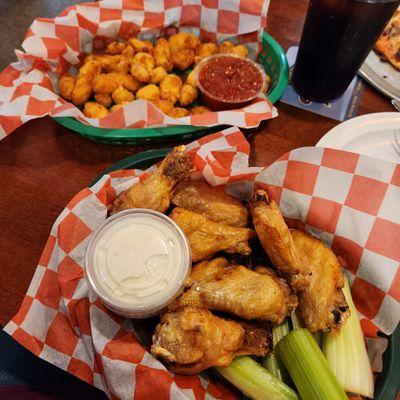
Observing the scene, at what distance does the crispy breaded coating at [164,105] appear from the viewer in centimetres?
214

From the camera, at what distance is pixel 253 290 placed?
1261 mm

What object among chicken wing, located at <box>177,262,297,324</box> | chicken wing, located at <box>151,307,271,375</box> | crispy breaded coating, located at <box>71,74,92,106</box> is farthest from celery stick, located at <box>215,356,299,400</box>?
crispy breaded coating, located at <box>71,74,92,106</box>

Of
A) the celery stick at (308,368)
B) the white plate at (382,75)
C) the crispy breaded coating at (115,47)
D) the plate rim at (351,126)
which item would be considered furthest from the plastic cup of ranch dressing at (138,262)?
the white plate at (382,75)

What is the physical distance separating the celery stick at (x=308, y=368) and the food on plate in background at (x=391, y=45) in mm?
2037

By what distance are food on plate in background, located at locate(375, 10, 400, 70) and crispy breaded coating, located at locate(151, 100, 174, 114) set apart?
4.87 ft

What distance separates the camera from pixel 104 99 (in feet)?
7.49

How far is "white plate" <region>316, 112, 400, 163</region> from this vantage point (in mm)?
1961

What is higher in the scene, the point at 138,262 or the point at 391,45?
the point at 391,45

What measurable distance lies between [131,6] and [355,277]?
2.17 metres

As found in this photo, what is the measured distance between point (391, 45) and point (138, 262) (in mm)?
2325

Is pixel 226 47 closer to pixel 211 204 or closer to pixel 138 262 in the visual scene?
pixel 211 204

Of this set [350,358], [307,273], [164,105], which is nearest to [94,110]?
[164,105]

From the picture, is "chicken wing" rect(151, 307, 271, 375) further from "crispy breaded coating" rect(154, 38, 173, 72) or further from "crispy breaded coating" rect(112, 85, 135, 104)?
"crispy breaded coating" rect(154, 38, 173, 72)

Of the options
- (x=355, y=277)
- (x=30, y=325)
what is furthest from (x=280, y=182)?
(x=30, y=325)
